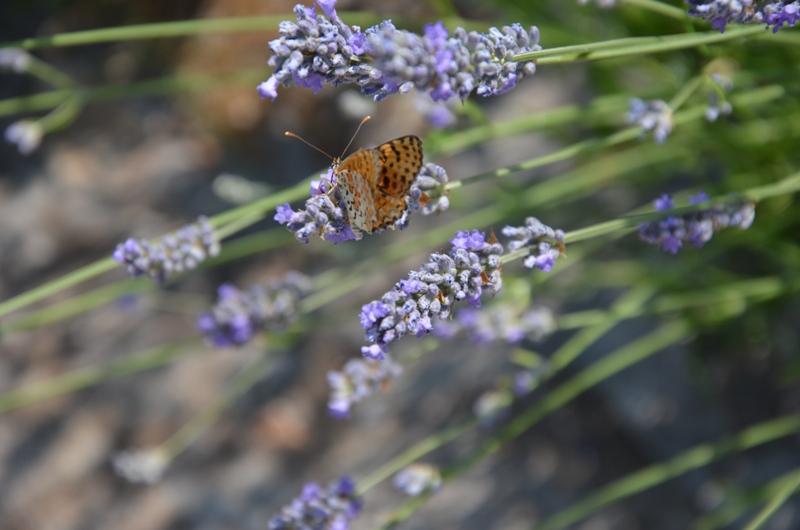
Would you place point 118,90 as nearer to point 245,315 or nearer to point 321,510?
point 245,315

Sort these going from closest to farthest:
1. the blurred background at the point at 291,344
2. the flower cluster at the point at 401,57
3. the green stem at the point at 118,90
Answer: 1. the flower cluster at the point at 401,57
2. the green stem at the point at 118,90
3. the blurred background at the point at 291,344

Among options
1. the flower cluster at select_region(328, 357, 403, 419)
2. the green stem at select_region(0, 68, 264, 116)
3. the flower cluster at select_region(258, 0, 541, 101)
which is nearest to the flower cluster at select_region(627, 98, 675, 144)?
the flower cluster at select_region(258, 0, 541, 101)

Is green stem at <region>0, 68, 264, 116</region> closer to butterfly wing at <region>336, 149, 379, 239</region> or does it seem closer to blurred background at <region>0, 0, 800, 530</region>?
blurred background at <region>0, 0, 800, 530</region>

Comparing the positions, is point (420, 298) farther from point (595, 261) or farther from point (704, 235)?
point (595, 261)

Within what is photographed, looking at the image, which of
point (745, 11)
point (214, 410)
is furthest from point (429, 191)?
point (214, 410)

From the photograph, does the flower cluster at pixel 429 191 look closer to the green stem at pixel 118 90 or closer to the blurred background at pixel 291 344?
the blurred background at pixel 291 344

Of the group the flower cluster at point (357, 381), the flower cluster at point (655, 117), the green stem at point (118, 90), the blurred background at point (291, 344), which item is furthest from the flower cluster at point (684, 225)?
the green stem at point (118, 90)

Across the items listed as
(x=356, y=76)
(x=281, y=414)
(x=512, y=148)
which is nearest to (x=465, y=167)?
(x=512, y=148)
